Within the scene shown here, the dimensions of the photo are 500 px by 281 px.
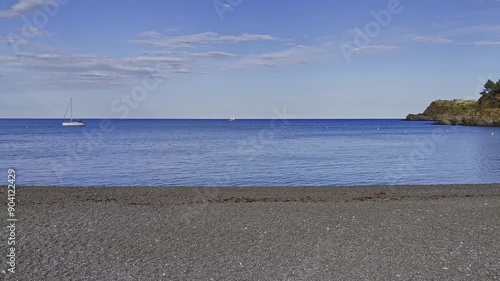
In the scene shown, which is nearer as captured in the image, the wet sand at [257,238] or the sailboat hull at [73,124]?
the wet sand at [257,238]

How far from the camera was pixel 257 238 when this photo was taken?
12.6 meters

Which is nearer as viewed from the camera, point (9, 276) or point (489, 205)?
point (9, 276)

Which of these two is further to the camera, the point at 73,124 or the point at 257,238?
the point at 73,124

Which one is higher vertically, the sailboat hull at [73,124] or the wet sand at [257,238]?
the sailboat hull at [73,124]

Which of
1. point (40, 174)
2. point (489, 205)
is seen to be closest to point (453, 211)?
point (489, 205)

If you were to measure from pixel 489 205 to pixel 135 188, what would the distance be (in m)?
15.4

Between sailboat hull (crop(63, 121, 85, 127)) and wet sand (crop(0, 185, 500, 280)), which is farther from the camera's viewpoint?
sailboat hull (crop(63, 121, 85, 127))

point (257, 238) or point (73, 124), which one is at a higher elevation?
point (73, 124)

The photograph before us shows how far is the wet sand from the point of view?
32.5ft

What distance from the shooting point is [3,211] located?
16.6 metres

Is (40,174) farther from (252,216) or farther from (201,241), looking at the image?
(201,241)

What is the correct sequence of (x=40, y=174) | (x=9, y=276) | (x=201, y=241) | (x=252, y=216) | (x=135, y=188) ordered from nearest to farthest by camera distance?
(x=9, y=276)
(x=201, y=241)
(x=252, y=216)
(x=135, y=188)
(x=40, y=174)

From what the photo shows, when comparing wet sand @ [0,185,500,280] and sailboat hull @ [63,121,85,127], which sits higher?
sailboat hull @ [63,121,85,127]

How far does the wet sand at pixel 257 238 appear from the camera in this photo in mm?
9906
